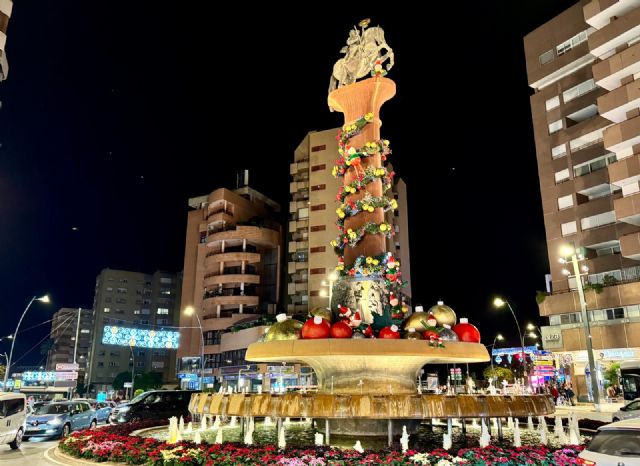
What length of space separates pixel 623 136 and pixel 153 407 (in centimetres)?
3989

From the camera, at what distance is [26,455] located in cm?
1570

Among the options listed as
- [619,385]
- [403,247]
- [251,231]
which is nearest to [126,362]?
[251,231]

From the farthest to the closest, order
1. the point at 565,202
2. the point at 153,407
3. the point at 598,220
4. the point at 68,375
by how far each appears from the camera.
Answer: the point at 565,202 < the point at 598,220 < the point at 68,375 < the point at 153,407

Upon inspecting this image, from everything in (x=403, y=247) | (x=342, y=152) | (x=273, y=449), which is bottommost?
(x=273, y=449)

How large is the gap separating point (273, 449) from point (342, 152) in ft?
36.5

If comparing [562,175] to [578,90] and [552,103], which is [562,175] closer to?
[552,103]

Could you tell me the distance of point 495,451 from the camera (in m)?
10.0

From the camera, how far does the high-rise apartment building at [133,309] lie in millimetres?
119562

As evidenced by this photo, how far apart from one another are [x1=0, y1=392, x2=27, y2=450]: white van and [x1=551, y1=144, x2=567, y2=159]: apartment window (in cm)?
4869

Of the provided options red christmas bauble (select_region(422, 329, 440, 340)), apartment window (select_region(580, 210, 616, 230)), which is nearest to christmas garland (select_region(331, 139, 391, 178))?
red christmas bauble (select_region(422, 329, 440, 340))

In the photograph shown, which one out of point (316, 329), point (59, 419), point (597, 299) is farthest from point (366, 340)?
point (597, 299)

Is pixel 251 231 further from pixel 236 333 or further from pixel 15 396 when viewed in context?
pixel 15 396

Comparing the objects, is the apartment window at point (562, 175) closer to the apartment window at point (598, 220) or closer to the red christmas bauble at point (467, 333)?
the apartment window at point (598, 220)

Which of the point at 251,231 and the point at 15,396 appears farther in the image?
the point at 251,231
